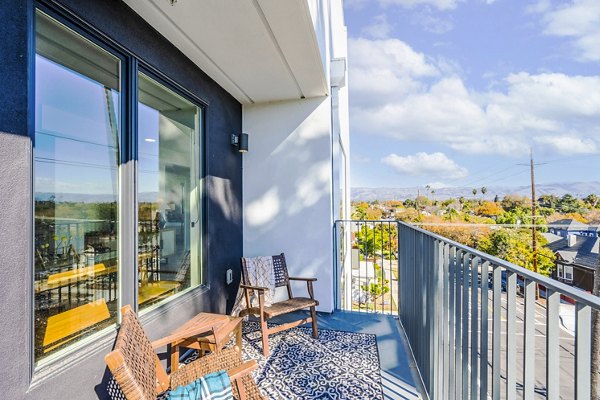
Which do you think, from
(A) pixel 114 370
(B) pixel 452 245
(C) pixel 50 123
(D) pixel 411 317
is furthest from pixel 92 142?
(D) pixel 411 317

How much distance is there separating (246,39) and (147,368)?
2.45 meters

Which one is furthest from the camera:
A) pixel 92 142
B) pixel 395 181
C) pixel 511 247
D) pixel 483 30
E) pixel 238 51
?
pixel 395 181

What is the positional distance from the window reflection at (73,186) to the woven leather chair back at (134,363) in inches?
12.7

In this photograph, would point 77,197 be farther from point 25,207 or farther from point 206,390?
point 206,390

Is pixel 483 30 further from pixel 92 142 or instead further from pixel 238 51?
pixel 92 142

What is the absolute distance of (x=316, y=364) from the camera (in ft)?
8.88

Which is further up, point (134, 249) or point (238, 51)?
point (238, 51)

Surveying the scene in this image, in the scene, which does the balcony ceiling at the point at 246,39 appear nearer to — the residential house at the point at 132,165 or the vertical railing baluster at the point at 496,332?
the residential house at the point at 132,165

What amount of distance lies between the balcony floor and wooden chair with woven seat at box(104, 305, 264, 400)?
47.0 inches

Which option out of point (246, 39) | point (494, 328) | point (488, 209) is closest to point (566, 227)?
point (494, 328)

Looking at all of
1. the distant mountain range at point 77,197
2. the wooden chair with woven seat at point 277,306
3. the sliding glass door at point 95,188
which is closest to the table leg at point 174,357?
the sliding glass door at point 95,188

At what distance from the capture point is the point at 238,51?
277 cm

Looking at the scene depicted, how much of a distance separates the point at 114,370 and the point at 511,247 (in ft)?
43.8

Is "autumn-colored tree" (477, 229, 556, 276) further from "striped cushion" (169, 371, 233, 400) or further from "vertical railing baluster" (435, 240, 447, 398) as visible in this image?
"striped cushion" (169, 371, 233, 400)
